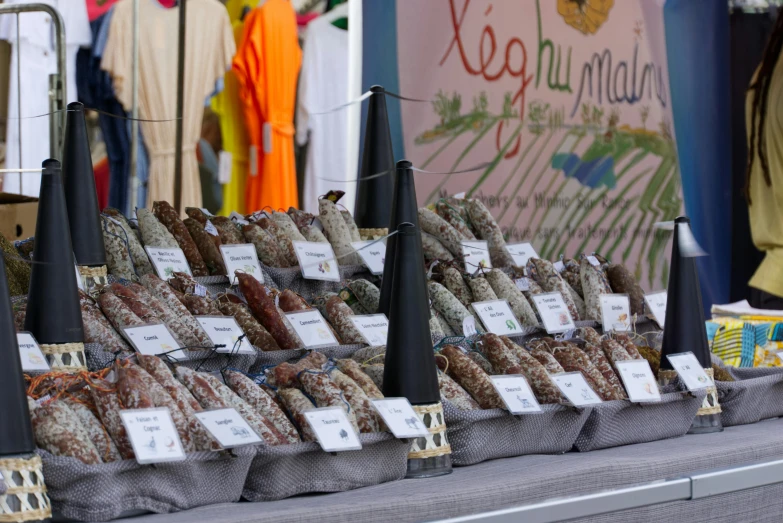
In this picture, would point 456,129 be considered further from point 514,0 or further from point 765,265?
point 765,265

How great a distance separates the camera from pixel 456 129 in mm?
5535

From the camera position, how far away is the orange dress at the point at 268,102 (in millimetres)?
4945

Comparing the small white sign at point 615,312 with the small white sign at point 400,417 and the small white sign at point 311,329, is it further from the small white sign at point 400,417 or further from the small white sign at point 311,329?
the small white sign at point 400,417

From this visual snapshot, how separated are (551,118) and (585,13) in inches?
27.2

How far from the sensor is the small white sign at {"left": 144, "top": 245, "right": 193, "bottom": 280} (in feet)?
9.75

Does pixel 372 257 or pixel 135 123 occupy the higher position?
pixel 135 123

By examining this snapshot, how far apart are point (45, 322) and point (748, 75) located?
5712mm

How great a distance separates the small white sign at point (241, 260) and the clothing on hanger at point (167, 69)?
1.69m

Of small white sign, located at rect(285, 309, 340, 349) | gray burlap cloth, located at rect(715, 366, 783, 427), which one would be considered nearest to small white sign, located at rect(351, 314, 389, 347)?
small white sign, located at rect(285, 309, 340, 349)

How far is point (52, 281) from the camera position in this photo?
231 centimetres

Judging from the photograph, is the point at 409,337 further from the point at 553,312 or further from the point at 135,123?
the point at 135,123

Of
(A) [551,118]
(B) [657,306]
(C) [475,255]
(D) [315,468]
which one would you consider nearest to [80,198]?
(D) [315,468]

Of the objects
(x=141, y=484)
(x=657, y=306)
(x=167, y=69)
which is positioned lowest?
(x=141, y=484)

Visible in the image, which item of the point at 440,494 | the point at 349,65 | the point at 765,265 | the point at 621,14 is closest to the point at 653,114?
the point at 621,14
